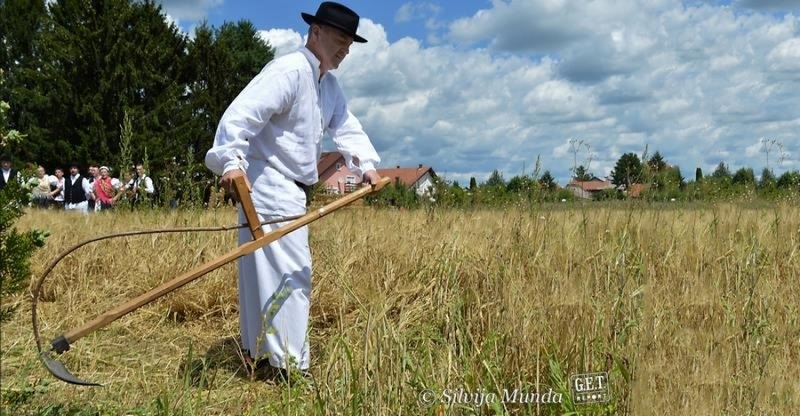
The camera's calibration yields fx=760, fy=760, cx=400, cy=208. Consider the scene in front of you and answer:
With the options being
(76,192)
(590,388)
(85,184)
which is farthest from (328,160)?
Answer: (590,388)

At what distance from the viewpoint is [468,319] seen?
10.9 feet

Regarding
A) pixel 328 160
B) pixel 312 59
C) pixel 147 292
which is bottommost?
pixel 147 292

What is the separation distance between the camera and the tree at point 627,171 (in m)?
4.73

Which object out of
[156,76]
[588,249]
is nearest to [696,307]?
[588,249]

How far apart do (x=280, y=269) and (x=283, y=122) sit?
2.16 feet

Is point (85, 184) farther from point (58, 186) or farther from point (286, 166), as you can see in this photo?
point (286, 166)

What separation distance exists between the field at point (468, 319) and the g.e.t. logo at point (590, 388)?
0.13 ft

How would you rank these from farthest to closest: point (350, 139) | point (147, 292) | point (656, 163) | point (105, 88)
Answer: point (105, 88) → point (656, 163) → point (350, 139) → point (147, 292)

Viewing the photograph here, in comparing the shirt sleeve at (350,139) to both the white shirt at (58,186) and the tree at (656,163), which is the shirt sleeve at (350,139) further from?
the white shirt at (58,186)

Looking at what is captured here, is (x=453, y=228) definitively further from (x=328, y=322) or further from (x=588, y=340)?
(x=588, y=340)

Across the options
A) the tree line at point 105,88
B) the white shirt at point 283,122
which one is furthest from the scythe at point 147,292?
the tree line at point 105,88

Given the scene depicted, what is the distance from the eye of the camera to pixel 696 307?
369 cm

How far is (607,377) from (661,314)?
570mm

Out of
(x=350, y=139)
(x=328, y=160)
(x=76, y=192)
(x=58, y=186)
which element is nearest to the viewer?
(x=350, y=139)
